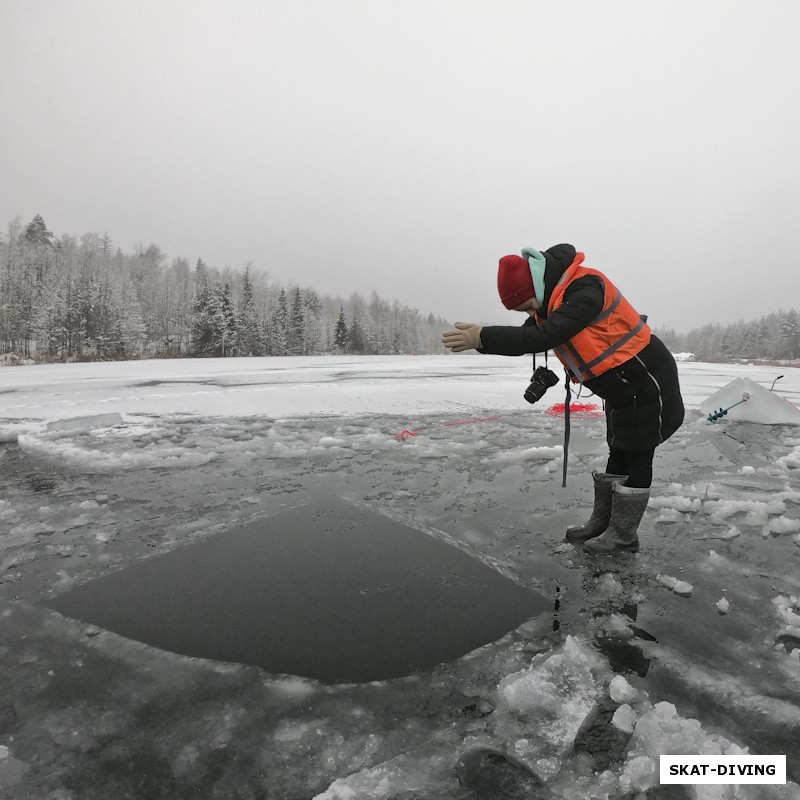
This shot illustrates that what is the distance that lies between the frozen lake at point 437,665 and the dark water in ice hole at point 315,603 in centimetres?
6

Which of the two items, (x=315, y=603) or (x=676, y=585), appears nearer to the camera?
(x=315, y=603)

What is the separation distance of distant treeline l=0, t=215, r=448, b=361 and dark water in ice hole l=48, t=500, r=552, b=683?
47.8 metres

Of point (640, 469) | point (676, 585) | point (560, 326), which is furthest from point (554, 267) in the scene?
point (676, 585)

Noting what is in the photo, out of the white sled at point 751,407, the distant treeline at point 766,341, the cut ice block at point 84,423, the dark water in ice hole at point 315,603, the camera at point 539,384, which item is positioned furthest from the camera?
the distant treeline at point 766,341

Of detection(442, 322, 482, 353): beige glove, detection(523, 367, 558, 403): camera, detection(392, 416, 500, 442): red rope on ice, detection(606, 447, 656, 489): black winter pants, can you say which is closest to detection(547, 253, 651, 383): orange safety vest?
detection(523, 367, 558, 403): camera

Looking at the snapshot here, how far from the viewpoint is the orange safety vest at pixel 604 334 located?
2537mm

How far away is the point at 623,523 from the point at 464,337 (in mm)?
1429

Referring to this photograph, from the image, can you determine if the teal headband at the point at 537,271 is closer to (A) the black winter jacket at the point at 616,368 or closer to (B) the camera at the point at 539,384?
(A) the black winter jacket at the point at 616,368

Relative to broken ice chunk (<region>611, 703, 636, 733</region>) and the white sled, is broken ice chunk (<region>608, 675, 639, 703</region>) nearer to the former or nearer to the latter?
broken ice chunk (<region>611, 703, 636, 733</region>)

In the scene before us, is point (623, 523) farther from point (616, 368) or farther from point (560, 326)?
point (560, 326)

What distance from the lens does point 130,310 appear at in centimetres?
5156

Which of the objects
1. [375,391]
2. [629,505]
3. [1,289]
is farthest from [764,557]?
[1,289]

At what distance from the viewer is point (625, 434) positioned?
2721 mm

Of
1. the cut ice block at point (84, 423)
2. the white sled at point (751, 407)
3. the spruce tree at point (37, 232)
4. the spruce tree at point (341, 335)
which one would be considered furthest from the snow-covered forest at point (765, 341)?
the spruce tree at point (37, 232)
